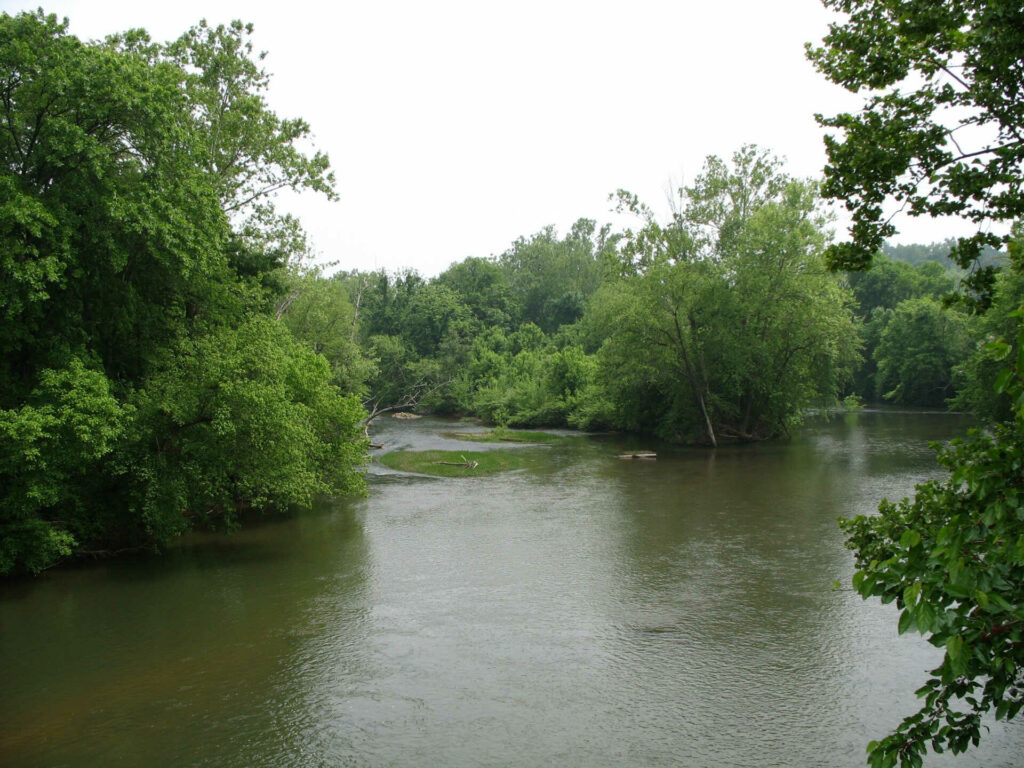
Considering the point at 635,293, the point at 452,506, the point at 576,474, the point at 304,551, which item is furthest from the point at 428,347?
the point at 304,551

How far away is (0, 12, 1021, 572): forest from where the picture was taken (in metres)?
16.0

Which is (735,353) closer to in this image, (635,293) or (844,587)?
(635,293)

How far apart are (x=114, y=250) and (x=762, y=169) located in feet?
125

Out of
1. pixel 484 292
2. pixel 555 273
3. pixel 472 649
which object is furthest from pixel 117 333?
pixel 555 273

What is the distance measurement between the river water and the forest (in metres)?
2.43

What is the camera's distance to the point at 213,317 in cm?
2241

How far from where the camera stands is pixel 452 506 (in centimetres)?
2458

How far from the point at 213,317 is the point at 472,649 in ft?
47.2

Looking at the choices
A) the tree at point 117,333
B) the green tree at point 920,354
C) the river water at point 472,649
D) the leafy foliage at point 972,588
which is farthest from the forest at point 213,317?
the green tree at point 920,354

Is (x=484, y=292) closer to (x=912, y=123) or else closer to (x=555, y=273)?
(x=555, y=273)

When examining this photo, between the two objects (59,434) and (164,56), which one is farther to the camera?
(164,56)

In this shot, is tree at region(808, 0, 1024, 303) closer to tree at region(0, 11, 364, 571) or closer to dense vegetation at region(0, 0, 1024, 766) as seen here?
dense vegetation at region(0, 0, 1024, 766)

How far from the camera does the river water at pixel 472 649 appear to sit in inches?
391

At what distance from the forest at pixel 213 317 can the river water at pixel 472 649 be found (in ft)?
7.97
